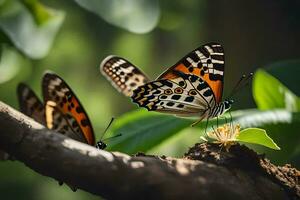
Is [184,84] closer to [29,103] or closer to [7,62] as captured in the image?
[29,103]

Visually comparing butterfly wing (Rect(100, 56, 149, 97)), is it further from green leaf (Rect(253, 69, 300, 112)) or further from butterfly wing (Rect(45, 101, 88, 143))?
green leaf (Rect(253, 69, 300, 112))

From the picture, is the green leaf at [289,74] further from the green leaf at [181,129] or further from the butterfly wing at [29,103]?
the butterfly wing at [29,103]

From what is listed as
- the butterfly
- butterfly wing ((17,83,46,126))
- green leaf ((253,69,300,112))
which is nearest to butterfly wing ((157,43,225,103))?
the butterfly

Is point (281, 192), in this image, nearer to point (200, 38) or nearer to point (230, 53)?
point (230, 53)

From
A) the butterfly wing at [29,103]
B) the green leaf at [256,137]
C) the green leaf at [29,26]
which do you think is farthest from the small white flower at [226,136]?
the green leaf at [29,26]

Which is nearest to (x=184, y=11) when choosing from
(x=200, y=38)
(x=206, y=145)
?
(x=200, y=38)
